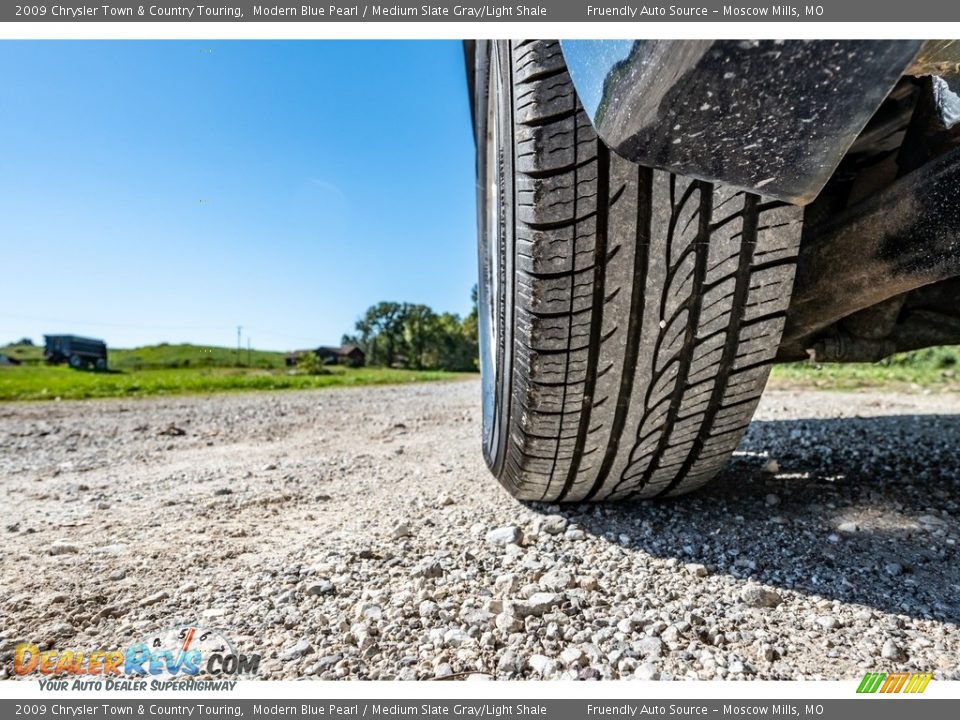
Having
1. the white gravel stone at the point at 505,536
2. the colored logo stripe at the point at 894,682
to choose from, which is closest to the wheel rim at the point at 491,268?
the white gravel stone at the point at 505,536

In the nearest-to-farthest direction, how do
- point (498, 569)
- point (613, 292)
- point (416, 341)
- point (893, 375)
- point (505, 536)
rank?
point (613, 292) < point (498, 569) < point (505, 536) < point (893, 375) < point (416, 341)

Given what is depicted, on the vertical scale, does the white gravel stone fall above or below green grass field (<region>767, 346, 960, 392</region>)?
below

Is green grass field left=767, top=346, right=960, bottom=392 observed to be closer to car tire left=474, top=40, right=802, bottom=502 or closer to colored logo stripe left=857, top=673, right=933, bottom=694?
car tire left=474, top=40, right=802, bottom=502

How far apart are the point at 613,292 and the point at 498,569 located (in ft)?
1.96

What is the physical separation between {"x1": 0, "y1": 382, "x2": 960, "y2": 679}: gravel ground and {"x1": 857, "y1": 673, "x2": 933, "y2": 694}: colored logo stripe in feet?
0.06

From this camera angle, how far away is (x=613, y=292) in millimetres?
936

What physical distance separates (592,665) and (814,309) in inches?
32.6

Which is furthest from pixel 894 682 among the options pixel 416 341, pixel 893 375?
pixel 416 341

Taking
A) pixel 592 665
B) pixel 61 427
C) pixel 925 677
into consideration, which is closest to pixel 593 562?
pixel 592 665

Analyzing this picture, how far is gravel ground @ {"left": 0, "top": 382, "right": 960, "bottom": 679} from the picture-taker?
810 mm

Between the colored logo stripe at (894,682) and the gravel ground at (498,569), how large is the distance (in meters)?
0.02

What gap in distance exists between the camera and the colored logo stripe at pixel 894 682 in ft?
Result: 2.43

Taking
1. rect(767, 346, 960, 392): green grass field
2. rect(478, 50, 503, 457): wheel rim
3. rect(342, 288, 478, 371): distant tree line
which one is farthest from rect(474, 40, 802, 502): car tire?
rect(342, 288, 478, 371): distant tree line

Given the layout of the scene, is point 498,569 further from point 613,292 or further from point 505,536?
point 613,292
